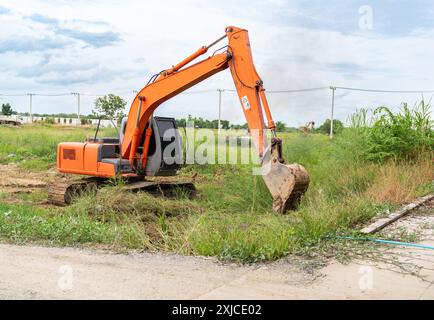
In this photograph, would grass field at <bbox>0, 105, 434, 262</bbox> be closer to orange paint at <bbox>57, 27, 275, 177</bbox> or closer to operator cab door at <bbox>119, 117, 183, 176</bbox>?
operator cab door at <bbox>119, 117, 183, 176</bbox>

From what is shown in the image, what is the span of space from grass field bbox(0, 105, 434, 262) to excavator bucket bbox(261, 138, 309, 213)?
12.6 inches

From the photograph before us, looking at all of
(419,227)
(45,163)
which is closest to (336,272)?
(419,227)

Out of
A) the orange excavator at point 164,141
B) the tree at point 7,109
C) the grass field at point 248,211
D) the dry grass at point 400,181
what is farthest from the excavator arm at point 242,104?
the tree at point 7,109

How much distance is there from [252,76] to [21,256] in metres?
5.98

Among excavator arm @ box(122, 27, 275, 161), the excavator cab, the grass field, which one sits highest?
excavator arm @ box(122, 27, 275, 161)

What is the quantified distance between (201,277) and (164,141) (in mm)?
7739

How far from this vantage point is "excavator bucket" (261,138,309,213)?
9.67 metres

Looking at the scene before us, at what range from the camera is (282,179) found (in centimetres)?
979

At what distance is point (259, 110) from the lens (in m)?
10.6

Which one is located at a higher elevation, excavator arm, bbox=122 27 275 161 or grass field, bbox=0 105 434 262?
excavator arm, bbox=122 27 275 161

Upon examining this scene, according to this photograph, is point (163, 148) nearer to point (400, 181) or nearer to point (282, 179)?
point (282, 179)

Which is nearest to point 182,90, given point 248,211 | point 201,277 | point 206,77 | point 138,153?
point 206,77

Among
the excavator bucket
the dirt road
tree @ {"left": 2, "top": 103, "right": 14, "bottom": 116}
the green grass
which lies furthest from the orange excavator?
tree @ {"left": 2, "top": 103, "right": 14, "bottom": 116}
